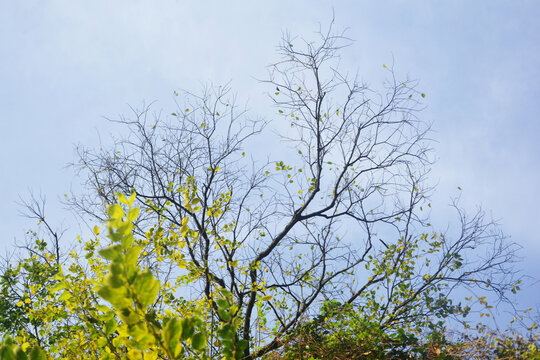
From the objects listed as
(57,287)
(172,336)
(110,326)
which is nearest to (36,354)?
(172,336)

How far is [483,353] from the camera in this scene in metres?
4.12

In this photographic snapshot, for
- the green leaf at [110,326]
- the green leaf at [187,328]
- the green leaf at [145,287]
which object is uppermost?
the green leaf at [110,326]

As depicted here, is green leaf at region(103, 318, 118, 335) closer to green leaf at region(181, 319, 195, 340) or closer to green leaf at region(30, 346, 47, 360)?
green leaf at region(30, 346, 47, 360)

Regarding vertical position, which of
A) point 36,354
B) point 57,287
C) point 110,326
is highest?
point 57,287

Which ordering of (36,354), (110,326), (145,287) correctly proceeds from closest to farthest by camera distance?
(145,287)
(36,354)
(110,326)

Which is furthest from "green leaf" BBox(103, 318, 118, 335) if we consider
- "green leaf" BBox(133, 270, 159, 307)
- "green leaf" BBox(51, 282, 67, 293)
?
"green leaf" BBox(133, 270, 159, 307)

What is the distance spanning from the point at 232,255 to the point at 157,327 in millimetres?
6333

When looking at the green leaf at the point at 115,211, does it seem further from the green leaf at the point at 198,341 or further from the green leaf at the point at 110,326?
the green leaf at the point at 110,326

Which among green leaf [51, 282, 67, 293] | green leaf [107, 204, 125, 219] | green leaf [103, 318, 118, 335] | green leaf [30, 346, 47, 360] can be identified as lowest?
green leaf [30, 346, 47, 360]

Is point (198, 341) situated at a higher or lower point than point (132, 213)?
lower

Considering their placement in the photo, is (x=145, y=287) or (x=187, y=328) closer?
(x=145, y=287)

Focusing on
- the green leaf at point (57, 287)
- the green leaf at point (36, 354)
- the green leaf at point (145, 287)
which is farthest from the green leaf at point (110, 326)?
the green leaf at point (145, 287)

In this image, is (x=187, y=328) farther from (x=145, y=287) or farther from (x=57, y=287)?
(x=57, y=287)

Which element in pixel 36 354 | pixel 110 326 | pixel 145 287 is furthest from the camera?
pixel 110 326
